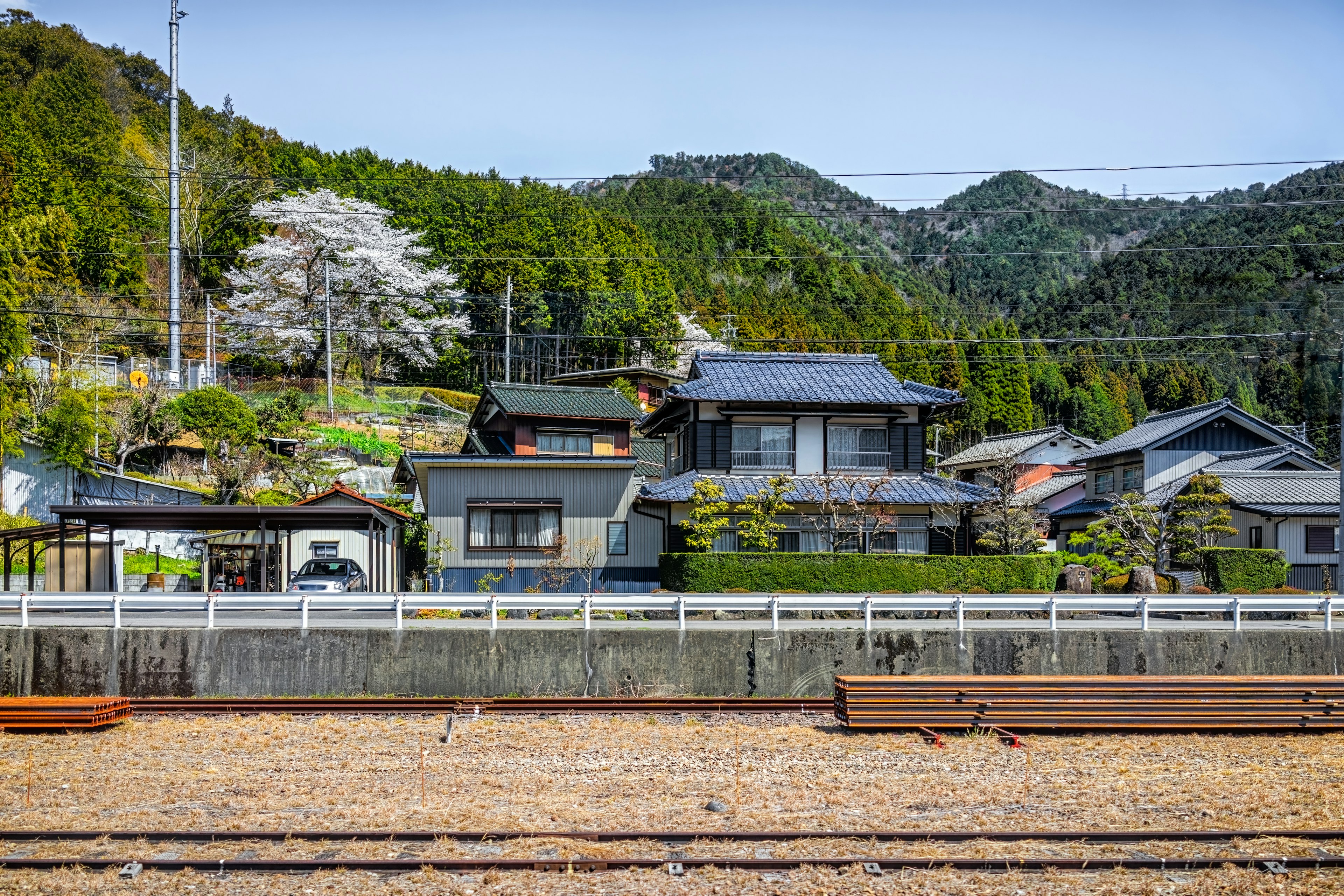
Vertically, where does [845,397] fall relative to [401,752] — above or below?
above

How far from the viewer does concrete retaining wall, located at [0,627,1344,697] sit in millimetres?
16453

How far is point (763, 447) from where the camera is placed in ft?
104

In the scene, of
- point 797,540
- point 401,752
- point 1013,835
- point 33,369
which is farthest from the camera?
point 33,369

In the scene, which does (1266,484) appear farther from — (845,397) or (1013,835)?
(1013,835)

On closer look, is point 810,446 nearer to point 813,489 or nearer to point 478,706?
point 813,489

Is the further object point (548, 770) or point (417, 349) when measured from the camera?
point (417, 349)

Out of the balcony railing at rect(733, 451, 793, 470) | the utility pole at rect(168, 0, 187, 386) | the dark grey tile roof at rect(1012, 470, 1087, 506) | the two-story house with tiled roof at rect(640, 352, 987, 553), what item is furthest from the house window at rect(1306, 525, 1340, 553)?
the utility pole at rect(168, 0, 187, 386)

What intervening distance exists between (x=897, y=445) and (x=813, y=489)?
3.72 meters

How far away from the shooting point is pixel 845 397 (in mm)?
31641

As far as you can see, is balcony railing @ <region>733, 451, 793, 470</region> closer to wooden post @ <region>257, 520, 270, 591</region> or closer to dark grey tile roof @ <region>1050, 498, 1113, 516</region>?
wooden post @ <region>257, 520, 270, 591</region>

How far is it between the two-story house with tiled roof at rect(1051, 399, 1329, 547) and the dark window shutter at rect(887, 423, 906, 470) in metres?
10.5

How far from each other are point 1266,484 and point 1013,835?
100ft

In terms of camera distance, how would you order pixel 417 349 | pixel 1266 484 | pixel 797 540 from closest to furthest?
1. pixel 797 540
2. pixel 1266 484
3. pixel 417 349

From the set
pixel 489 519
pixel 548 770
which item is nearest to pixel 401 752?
pixel 548 770
